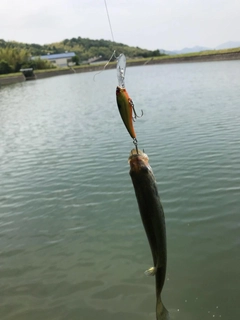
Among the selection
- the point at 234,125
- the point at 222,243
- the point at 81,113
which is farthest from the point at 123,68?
the point at 81,113

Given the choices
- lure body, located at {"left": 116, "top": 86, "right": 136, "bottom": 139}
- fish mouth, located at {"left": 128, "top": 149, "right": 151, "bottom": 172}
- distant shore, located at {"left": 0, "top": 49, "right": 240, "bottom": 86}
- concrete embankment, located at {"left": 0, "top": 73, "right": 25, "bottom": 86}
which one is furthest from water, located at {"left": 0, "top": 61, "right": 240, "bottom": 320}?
concrete embankment, located at {"left": 0, "top": 73, "right": 25, "bottom": 86}

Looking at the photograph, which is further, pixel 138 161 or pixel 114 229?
pixel 114 229

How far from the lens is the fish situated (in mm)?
2273

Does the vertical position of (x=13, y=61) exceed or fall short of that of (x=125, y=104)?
it exceeds it

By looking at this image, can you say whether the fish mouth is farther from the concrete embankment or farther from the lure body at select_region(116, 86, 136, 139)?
the concrete embankment

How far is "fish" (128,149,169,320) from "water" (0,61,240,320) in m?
2.32

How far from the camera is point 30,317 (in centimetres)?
507

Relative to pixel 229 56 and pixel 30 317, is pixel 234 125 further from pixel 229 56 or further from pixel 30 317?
pixel 229 56

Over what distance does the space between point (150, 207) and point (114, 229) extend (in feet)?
15.9

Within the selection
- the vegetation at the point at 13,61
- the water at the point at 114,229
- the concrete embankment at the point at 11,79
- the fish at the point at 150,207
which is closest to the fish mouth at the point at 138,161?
the fish at the point at 150,207

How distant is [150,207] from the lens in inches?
99.0

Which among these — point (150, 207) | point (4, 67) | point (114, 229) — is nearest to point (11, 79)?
point (4, 67)

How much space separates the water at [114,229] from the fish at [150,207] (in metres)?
2.32

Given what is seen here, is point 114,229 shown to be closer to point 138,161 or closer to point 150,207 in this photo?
point 150,207
